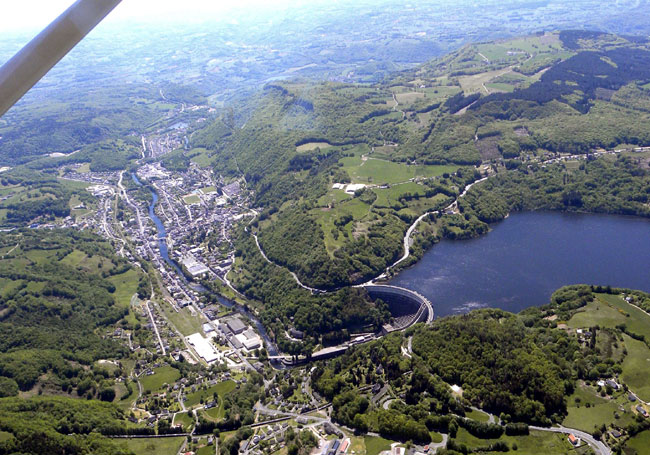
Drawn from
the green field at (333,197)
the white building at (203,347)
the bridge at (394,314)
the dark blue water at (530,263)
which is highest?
the green field at (333,197)

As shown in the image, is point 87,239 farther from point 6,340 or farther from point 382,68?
point 382,68

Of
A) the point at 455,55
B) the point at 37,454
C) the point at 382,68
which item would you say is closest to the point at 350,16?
the point at 382,68

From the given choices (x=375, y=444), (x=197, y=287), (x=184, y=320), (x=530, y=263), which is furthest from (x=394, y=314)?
(x=197, y=287)

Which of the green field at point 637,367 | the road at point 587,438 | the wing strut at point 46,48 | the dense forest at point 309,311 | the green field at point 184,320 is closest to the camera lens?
the wing strut at point 46,48

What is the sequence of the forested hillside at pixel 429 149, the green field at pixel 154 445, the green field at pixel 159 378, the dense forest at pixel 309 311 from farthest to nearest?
the forested hillside at pixel 429 149, the dense forest at pixel 309 311, the green field at pixel 159 378, the green field at pixel 154 445

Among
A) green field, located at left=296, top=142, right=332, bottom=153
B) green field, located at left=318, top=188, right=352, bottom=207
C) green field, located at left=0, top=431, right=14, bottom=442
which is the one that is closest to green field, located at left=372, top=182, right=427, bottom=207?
green field, located at left=318, top=188, right=352, bottom=207

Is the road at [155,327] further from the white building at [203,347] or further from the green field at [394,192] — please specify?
the green field at [394,192]

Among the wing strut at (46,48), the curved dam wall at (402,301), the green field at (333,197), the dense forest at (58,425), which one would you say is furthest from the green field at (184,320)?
the wing strut at (46,48)
